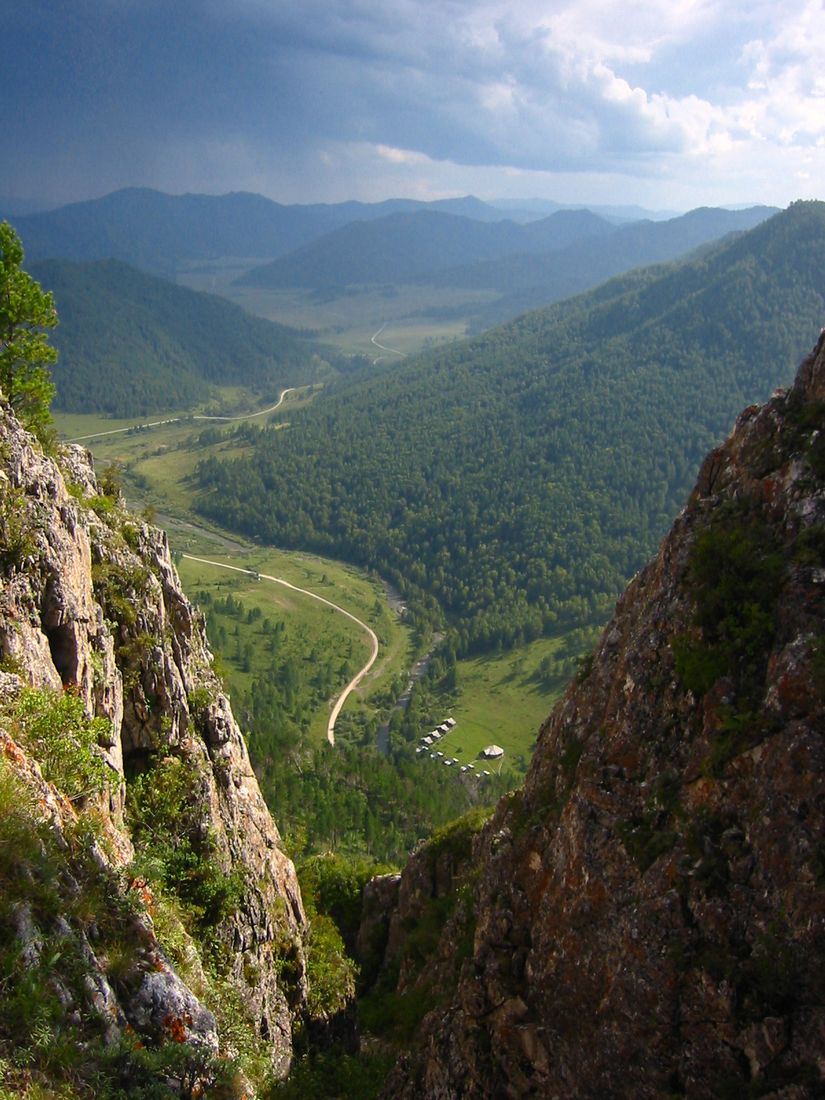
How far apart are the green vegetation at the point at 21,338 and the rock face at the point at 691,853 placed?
101 ft

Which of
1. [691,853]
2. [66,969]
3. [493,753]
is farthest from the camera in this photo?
[493,753]

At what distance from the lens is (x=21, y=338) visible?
3766 centimetres

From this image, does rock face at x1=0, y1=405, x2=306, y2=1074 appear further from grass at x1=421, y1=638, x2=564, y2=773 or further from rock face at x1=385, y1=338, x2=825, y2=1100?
grass at x1=421, y1=638, x2=564, y2=773

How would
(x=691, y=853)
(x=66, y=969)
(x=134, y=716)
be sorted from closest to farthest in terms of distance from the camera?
1. (x=66, y=969)
2. (x=691, y=853)
3. (x=134, y=716)

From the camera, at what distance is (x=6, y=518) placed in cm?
2431

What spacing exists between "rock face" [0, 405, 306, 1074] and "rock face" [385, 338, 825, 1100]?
9.05 m

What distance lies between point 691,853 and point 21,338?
3869 centimetres

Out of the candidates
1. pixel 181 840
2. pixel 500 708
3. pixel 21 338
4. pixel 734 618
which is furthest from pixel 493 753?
pixel 734 618

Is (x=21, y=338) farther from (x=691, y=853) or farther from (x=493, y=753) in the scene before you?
(x=493, y=753)

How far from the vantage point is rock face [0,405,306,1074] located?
663 inches

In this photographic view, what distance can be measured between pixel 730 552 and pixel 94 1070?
2072cm

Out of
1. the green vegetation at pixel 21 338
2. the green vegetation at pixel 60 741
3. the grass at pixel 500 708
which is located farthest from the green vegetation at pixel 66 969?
the grass at pixel 500 708

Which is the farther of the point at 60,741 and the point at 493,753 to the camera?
the point at 493,753

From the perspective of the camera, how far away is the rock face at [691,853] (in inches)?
704
